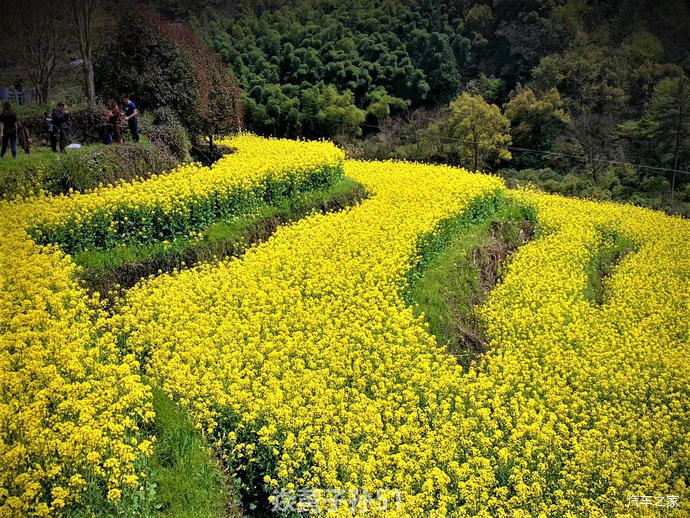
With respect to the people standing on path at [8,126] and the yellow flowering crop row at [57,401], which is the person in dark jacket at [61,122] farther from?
the yellow flowering crop row at [57,401]

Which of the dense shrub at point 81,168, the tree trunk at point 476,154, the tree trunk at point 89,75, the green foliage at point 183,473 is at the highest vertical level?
the tree trunk at point 89,75

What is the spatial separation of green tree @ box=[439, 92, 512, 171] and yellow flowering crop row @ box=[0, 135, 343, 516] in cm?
1982

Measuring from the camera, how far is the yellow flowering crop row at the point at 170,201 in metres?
9.76

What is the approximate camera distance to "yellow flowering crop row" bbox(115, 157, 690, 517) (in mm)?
6430

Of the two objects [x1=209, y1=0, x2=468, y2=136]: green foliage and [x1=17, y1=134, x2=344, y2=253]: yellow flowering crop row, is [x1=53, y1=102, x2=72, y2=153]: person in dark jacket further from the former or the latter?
[x1=209, y1=0, x2=468, y2=136]: green foliage

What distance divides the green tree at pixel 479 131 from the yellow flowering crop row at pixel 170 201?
14.5 metres

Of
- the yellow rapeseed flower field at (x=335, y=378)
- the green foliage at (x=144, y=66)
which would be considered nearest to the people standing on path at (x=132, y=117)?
the green foliage at (x=144, y=66)

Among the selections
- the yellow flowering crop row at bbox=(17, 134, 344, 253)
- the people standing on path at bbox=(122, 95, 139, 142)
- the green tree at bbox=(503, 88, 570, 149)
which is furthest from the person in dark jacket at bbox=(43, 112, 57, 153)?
the green tree at bbox=(503, 88, 570, 149)

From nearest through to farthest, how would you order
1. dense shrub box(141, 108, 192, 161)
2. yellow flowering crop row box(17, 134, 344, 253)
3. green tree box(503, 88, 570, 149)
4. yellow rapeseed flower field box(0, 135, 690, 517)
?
1. yellow rapeseed flower field box(0, 135, 690, 517)
2. yellow flowering crop row box(17, 134, 344, 253)
3. dense shrub box(141, 108, 192, 161)
4. green tree box(503, 88, 570, 149)

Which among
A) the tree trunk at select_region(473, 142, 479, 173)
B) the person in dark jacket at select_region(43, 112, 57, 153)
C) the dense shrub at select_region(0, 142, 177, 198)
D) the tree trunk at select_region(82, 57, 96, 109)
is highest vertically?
the tree trunk at select_region(82, 57, 96, 109)

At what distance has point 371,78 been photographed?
35.1 meters

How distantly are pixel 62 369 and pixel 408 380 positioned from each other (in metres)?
4.54

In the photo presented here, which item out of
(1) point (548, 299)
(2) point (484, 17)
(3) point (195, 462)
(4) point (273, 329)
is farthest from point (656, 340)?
(2) point (484, 17)

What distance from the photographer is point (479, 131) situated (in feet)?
93.2
